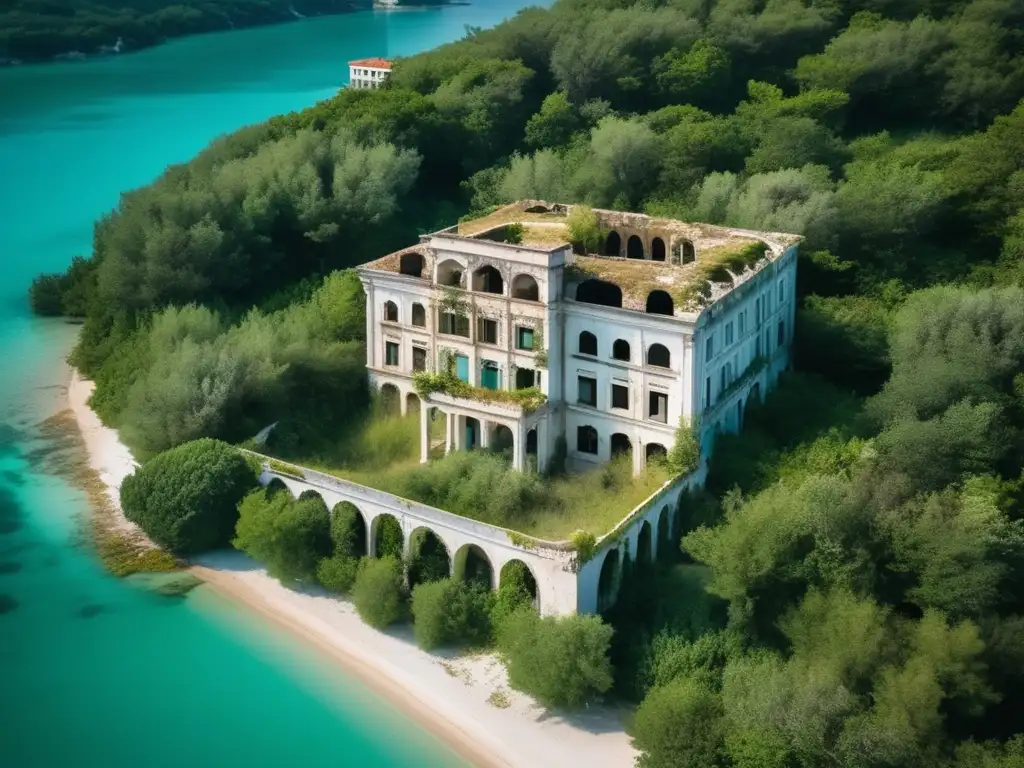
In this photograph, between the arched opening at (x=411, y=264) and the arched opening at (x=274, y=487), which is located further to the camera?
the arched opening at (x=411, y=264)

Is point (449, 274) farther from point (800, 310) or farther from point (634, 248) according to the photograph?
point (800, 310)

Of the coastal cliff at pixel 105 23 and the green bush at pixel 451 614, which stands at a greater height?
the coastal cliff at pixel 105 23

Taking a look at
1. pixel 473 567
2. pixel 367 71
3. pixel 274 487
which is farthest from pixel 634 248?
pixel 367 71

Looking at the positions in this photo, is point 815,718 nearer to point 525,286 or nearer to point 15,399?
point 525,286

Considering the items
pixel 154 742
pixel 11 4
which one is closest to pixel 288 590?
pixel 154 742

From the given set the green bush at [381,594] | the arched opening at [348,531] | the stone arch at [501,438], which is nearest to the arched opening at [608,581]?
the green bush at [381,594]

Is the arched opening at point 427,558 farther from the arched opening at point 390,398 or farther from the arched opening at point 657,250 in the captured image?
the arched opening at point 657,250

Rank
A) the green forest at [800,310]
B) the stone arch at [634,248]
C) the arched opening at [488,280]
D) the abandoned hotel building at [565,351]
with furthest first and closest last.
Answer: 1. the stone arch at [634,248]
2. the arched opening at [488,280]
3. the abandoned hotel building at [565,351]
4. the green forest at [800,310]
